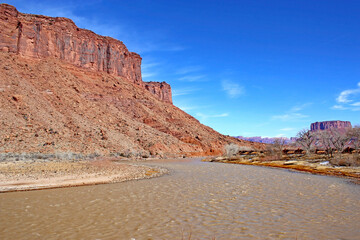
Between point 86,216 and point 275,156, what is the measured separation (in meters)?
33.8

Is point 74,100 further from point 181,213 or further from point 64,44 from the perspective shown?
point 181,213

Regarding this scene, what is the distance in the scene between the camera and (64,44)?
64.3 m

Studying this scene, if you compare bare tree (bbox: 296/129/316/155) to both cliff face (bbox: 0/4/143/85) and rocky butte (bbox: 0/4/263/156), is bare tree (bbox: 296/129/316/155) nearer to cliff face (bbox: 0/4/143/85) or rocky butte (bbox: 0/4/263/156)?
rocky butte (bbox: 0/4/263/156)

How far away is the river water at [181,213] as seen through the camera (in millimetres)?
6688

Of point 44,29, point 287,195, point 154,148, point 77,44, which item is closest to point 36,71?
point 44,29

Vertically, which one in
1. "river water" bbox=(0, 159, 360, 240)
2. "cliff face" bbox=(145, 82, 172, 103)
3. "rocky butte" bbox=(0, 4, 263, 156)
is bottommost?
"river water" bbox=(0, 159, 360, 240)

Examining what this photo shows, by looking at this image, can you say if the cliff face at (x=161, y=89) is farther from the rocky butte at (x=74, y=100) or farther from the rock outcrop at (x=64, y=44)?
the rocky butte at (x=74, y=100)

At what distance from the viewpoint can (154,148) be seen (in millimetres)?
48344

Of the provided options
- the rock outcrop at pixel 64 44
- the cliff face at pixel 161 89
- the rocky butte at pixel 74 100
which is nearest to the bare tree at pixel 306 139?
the rocky butte at pixel 74 100

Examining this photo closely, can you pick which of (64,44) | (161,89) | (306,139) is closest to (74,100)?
(64,44)

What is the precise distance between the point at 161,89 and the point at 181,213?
347 ft

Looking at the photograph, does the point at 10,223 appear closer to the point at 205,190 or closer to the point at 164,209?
the point at 164,209

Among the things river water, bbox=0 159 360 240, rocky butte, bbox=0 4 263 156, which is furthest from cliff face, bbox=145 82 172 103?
river water, bbox=0 159 360 240

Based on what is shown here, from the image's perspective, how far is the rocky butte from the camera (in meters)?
36.1
